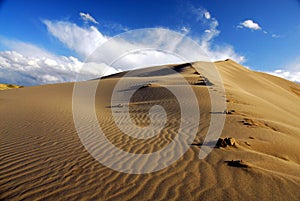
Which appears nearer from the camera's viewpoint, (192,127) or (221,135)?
(221,135)

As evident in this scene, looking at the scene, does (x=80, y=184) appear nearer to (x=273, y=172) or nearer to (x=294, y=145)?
(x=273, y=172)

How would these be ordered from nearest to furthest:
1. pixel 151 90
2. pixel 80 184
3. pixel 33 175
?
pixel 80 184
pixel 33 175
pixel 151 90

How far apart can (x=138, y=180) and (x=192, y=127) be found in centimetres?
436

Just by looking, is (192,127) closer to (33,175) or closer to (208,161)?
(208,161)

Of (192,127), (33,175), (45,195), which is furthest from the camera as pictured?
(192,127)

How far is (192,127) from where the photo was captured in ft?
26.8

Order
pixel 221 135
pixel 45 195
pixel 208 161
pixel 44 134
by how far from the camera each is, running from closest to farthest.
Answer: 1. pixel 45 195
2. pixel 208 161
3. pixel 221 135
4. pixel 44 134

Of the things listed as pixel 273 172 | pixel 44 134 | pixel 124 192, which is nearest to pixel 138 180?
pixel 124 192

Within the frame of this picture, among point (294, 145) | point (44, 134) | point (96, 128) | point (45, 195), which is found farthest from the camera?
point (96, 128)

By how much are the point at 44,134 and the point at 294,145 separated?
8256mm

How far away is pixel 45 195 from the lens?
3.71 m

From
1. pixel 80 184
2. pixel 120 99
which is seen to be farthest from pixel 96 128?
pixel 120 99

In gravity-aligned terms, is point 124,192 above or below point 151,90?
below

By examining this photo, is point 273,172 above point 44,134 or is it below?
above
